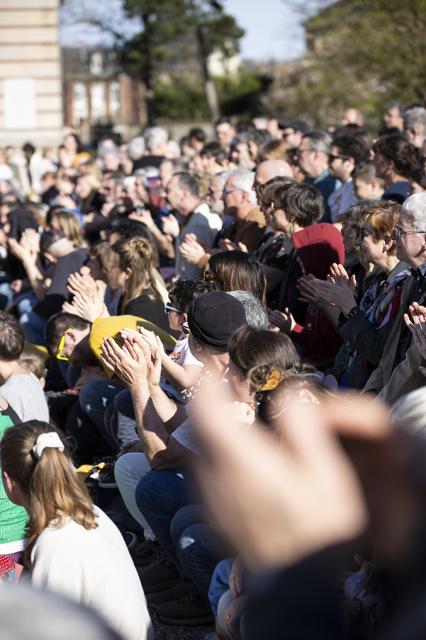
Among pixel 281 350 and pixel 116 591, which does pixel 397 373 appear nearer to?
pixel 281 350

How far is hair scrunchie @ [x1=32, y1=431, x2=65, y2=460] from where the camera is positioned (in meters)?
3.90

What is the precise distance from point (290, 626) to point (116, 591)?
90.1 inches

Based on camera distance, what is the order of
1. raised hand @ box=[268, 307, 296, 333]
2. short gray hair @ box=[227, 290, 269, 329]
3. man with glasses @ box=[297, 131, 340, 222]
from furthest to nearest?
1. man with glasses @ box=[297, 131, 340, 222]
2. raised hand @ box=[268, 307, 296, 333]
3. short gray hair @ box=[227, 290, 269, 329]

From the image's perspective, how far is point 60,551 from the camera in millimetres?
3633

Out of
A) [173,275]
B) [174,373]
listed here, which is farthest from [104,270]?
[174,373]

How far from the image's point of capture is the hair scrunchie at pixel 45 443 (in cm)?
390

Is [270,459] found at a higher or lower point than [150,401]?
higher

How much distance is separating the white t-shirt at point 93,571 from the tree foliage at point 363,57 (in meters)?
17.4

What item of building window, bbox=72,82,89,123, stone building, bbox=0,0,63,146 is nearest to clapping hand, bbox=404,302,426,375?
stone building, bbox=0,0,63,146

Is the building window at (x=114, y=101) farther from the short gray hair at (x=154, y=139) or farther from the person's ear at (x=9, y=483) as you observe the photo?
the person's ear at (x=9, y=483)

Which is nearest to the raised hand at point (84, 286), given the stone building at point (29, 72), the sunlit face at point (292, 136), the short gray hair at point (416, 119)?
the short gray hair at point (416, 119)

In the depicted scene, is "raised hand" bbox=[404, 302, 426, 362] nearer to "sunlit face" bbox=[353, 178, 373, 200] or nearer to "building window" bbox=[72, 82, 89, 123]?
"sunlit face" bbox=[353, 178, 373, 200]

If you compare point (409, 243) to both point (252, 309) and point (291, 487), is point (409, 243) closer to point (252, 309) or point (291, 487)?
point (252, 309)

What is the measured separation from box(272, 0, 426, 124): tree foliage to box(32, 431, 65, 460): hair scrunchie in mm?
17147
